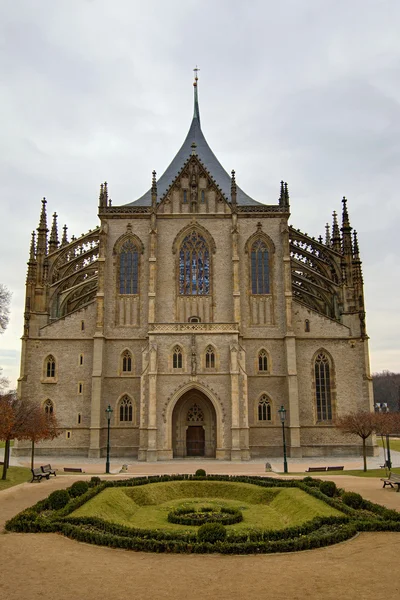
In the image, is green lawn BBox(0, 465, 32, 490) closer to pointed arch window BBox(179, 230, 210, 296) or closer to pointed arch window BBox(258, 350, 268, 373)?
pointed arch window BBox(179, 230, 210, 296)

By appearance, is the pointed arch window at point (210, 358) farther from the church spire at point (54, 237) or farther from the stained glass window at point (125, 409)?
the church spire at point (54, 237)

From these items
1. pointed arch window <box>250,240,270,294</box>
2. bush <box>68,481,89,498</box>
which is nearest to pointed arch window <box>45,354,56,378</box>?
pointed arch window <box>250,240,270,294</box>

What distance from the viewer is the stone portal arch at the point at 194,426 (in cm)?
4466

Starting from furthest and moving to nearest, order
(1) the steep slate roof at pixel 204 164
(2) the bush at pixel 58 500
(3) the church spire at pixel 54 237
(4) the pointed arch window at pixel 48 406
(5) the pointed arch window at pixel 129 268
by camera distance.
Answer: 1. (3) the church spire at pixel 54 237
2. (1) the steep slate roof at pixel 204 164
3. (5) the pointed arch window at pixel 129 268
4. (4) the pointed arch window at pixel 48 406
5. (2) the bush at pixel 58 500

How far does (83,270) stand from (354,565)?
41.1 metres

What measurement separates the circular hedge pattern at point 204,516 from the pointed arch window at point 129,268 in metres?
28.6

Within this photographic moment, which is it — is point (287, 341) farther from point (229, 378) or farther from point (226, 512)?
point (226, 512)

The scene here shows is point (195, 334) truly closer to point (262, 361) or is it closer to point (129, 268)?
point (262, 361)

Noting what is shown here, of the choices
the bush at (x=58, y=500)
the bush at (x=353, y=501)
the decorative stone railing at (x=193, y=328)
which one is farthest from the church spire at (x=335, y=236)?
the bush at (x=58, y=500)

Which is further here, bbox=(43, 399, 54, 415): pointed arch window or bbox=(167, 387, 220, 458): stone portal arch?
bbox=(43, 399, 54, 415): pointed arch window

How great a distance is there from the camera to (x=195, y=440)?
4525cm

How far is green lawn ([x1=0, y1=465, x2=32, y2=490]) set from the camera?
28112 millimetres

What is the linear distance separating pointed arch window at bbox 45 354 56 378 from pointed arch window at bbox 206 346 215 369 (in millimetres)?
13203

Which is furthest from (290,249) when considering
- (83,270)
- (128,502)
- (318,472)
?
(128,502)
